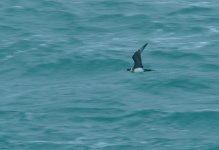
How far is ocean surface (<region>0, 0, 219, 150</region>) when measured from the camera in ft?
264

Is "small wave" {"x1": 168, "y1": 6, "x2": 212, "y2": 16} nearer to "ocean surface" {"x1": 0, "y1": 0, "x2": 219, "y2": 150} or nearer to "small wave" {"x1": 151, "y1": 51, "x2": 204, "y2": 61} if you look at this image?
"ocean surface" {"x1": 0, "y1": 0, "x2": 219, "y2": 150}

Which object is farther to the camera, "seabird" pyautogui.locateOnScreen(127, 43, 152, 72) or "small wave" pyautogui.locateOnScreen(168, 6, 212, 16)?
"small wave" pyautogui.locateOnScreen(168, 6, 212, 16)

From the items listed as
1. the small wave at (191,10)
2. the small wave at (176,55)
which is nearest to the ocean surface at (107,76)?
the small wave at (176,55)

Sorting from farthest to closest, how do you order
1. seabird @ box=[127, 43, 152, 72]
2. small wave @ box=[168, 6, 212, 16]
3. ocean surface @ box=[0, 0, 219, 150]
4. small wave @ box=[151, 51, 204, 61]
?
small wave @ box=[168, 6, 212, 16] → small wave @ box=[151, 51, 204, 61] → ocean surface @ box=[0, 0, 219, 150] → seabird @ box=[127, 43, 152, 72]

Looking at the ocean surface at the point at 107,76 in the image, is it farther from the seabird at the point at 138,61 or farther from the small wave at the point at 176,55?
the seabird at the point at 138,61

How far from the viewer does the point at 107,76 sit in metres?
91.2

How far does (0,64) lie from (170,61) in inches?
657

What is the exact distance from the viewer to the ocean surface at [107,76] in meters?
80.4

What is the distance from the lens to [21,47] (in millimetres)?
98625

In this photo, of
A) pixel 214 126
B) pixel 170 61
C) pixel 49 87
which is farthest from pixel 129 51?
pixel 214 126

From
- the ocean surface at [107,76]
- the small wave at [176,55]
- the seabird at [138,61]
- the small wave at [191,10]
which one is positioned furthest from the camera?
the small wave at [191,10]

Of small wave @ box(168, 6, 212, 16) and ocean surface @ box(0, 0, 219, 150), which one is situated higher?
small wave @ box(168, 6, 212, 16)

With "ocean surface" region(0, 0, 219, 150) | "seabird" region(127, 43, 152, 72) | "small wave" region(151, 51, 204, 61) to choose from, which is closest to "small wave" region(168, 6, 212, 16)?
"ocean surface" region(0, 0, 219, 150)

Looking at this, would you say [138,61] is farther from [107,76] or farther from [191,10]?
[191,10]
